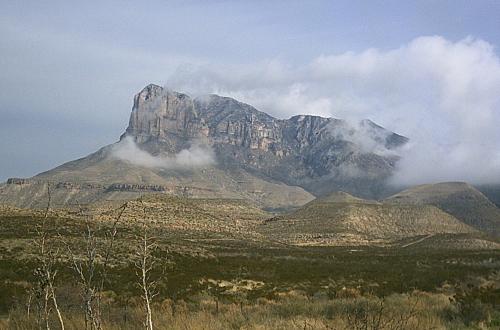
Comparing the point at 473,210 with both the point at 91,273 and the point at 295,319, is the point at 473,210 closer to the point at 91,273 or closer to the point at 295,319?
the point at 295,319

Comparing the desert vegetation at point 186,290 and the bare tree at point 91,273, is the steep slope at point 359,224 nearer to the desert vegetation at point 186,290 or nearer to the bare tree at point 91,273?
the desert vegetation at point 186,290

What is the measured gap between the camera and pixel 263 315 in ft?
36.5

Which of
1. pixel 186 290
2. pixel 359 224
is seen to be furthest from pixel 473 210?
pixel 186 290

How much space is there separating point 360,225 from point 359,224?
325mm

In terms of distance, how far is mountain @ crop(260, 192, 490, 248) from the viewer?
348 feet

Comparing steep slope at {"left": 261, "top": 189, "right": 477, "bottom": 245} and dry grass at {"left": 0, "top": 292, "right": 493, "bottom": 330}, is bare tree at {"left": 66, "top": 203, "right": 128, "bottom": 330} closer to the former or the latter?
dry grass at {"left": 0, "top": 292, "right": 493, "bottom": 330}

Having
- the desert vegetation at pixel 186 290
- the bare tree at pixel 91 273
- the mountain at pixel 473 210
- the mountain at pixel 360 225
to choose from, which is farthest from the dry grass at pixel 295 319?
the mountain at pixel 473 210

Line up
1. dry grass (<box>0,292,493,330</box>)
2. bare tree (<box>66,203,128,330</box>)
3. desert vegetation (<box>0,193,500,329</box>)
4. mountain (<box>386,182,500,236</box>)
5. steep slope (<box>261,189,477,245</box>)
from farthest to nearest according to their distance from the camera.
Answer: mountain (<box>386,182,500,236</box>)
steep slope (<box>261,189,477,245</box>)
dry grass (<box>0,292,493,330</box>)
desert vegetation (<box>0,193,500,329</box>)
bare tree (<box>66,203,128,330</box>)

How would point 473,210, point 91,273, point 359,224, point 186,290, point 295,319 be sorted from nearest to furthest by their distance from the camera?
point 91,273
point 295,319
point 186,290
point 359,224
point 473,210

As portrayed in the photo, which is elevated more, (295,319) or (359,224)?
(295,319)

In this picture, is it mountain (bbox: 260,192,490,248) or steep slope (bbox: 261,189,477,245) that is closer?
mountain (bbox: 260,192,490,248)

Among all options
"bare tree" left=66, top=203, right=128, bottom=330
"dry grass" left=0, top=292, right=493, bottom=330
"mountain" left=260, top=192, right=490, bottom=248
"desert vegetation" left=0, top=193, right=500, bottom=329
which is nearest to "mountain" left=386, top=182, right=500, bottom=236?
"mountain" left=260, top=192, right=490, bottom=248

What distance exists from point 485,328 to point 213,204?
488ft

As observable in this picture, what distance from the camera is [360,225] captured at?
400 feet
